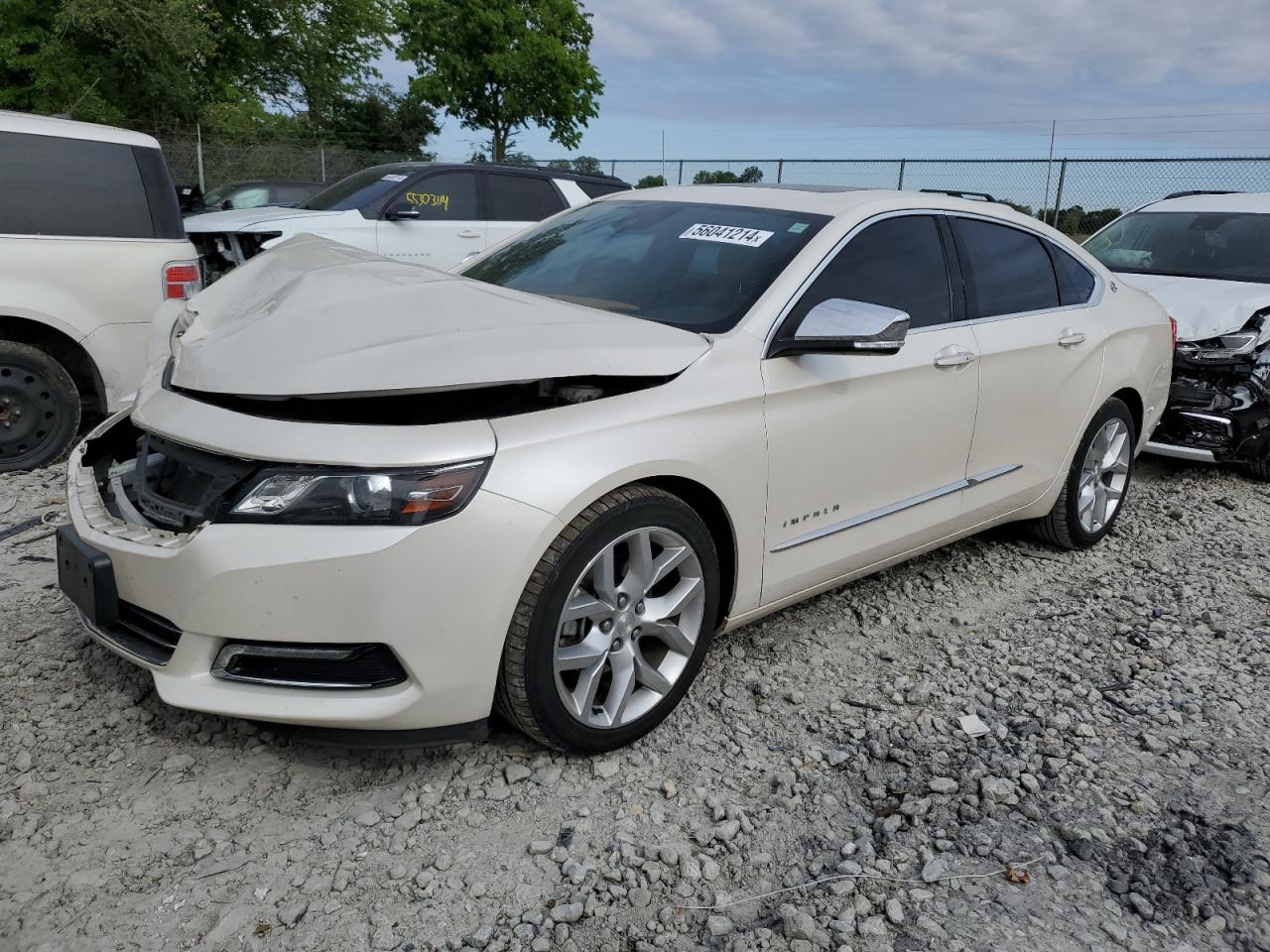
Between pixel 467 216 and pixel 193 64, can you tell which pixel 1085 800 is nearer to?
pixel 467 216

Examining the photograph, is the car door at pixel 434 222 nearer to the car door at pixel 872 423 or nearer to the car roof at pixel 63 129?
the car roof at pixel 63 129

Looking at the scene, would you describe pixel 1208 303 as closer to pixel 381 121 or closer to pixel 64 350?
pixel 64 350

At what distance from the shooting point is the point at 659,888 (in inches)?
92.4

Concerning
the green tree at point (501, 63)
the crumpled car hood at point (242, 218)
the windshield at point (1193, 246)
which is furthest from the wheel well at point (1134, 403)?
the green tree at point (501, 63)

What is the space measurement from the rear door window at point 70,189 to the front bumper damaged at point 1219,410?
19.2 ft

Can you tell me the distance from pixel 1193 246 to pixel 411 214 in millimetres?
6107

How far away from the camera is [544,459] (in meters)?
2.45

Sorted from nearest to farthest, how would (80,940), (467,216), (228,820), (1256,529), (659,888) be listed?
1. (80,940)
2. (659,888)
3. (228,820)
4. (1256,529)
5. (467,216)

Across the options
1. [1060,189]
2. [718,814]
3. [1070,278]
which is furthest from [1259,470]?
[1060,189]

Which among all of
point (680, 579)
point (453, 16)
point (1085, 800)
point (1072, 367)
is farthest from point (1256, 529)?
point (453, 16)

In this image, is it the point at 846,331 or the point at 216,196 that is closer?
the point at 846,331

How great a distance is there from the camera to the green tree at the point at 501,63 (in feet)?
92.4

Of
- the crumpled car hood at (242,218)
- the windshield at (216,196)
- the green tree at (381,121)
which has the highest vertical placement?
the green tree at (381,121)

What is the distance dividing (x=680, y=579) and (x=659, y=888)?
86cm
